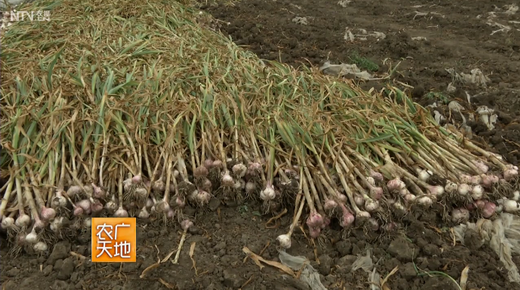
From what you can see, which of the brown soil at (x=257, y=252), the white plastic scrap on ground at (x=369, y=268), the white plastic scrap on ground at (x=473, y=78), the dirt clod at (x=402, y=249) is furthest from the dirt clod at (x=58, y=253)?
the white plastic scrap on ground at (x=473, y=78)

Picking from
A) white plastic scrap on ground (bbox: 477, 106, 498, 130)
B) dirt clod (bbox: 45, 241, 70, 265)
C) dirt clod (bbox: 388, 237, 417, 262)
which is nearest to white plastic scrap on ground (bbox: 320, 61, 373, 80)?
white plastic scrap on ground (bbox: 477, 106, 498, 130)

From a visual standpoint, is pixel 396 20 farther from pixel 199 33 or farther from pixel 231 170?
pixel 231 170

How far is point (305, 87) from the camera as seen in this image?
2531 mm

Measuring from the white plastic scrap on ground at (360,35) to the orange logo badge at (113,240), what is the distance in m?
2.90

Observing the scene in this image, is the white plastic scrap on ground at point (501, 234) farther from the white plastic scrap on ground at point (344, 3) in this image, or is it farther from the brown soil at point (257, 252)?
the white plastic scrap on ground at point (344, 3)

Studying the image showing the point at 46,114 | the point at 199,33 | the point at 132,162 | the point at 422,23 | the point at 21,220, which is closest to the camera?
the point at 21,220

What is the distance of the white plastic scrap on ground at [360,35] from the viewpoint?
4.13 meters

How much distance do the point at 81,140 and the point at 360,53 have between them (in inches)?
93.7

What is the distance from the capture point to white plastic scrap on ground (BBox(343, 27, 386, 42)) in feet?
13.5

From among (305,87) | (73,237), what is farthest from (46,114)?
(305,87)

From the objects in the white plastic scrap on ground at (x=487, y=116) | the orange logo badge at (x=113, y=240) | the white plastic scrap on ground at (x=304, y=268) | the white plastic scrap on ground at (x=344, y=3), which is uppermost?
the white plastic scrap on ground at (x=344, y=3)

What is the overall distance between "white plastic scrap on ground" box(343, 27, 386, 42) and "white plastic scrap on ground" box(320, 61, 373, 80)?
92 centimetres

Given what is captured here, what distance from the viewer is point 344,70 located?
3178 mm

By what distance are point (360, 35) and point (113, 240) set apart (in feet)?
10.5
